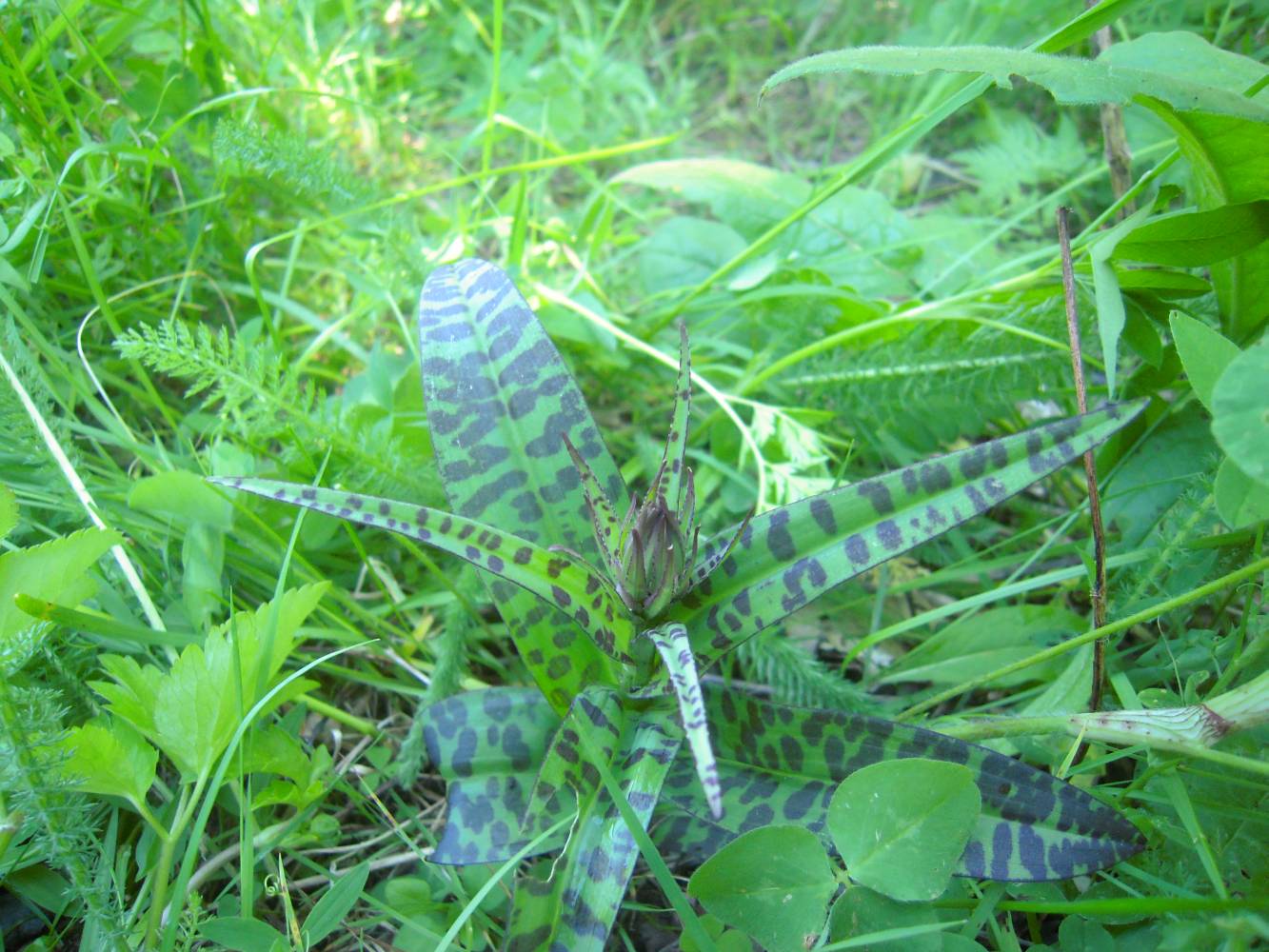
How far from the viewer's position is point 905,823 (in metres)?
1.12

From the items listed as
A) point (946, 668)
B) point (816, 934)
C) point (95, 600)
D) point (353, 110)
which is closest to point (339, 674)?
point (95, 600)

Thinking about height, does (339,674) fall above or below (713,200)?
below

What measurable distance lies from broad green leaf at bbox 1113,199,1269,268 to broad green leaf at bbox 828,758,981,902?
0.87 meters

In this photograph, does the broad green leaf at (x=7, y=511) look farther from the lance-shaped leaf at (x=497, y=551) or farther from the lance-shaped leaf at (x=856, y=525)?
the lance-shaped leaf at (x=856, y=525)

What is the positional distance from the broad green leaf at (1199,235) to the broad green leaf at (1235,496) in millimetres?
344

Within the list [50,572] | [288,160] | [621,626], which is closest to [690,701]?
[621,626]

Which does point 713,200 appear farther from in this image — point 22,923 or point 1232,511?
point 22,923

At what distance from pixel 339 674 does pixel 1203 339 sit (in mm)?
1500

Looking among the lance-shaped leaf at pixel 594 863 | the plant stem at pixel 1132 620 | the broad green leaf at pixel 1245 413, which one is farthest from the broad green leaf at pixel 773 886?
the broad green leaf at pixel 1245 413

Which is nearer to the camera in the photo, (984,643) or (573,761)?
(573,761)

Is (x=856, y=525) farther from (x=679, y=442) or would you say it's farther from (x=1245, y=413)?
(x=1245, y=413)

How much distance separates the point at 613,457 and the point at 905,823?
2.79ft

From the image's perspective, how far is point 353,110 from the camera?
2479 millimetres

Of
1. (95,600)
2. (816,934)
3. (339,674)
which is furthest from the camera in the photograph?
(339,674)
